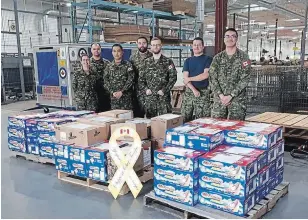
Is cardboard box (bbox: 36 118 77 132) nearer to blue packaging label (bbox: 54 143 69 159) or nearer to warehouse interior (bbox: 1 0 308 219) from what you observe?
blue packaging label (bbox: 54 143 69 159)

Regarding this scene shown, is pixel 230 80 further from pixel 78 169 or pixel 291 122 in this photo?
pixel 78 169

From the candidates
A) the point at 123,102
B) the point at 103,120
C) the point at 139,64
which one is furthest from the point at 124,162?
the point at 139,64

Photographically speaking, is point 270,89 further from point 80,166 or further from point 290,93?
point 80,166

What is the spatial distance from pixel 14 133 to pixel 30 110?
5071mm

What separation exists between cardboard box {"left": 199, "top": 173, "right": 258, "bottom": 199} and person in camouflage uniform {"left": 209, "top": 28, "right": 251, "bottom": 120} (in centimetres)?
146

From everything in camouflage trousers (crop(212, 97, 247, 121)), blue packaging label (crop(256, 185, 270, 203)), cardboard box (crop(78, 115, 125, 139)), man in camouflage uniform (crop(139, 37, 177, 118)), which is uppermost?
man in camouflage uniform (crop(139, 37, 177, 118))

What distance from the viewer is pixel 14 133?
188 inches

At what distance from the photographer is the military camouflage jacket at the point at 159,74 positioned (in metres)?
4.70

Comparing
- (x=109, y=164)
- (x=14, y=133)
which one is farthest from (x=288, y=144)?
(x=14, y=133)

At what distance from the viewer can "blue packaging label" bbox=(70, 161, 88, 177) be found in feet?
11.8

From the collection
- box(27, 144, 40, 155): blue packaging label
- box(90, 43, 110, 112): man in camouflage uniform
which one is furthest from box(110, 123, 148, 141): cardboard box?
box(90, 43, 110, 112): man in camouflage uniform

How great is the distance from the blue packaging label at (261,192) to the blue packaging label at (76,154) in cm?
196

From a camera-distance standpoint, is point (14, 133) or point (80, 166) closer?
point (80, 166)

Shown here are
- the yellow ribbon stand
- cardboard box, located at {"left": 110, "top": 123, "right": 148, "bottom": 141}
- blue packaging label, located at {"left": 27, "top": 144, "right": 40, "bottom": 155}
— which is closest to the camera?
the yellow ribbon stand
